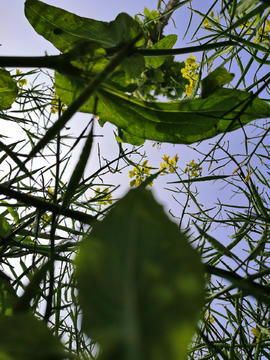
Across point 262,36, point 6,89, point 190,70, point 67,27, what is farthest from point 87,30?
point 190,70

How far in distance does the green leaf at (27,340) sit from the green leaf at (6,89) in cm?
30

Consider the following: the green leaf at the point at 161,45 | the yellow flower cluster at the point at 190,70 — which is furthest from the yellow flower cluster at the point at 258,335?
the yellow flower cluster at the point at 190,70

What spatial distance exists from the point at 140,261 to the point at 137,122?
0.74 feet

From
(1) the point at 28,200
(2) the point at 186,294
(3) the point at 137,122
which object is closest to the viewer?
(2) the point at 186,294

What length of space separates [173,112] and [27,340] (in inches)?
8.6

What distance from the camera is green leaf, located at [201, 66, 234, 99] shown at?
0.23 meters

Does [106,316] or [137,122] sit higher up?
[137,122]

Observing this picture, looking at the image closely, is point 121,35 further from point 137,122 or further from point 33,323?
point 33,323

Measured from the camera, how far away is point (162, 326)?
5 cm

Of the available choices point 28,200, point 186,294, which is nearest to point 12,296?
point 28,200

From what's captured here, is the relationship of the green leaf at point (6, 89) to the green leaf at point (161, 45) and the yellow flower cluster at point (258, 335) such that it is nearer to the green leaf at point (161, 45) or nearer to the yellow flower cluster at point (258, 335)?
the green leaf at point (161, 45)

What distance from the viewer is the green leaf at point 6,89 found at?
0.97 feet

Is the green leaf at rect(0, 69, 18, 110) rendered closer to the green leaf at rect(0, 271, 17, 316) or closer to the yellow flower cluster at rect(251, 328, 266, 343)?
the green leaf at rect(0, 271, 17, 316)

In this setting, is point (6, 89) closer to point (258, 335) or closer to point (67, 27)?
point (67, 27)
